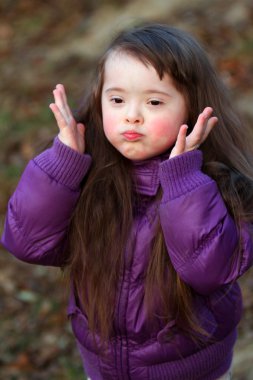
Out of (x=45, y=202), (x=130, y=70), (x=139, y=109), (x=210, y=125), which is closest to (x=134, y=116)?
(x=139, y=109)

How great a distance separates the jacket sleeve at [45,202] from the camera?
2.35m

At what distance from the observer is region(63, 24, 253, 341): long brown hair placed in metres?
2.31

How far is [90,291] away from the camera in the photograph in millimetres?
2445

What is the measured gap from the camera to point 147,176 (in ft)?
7.89

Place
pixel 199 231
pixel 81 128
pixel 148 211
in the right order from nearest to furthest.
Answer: pixel 199 231 < pixel 148 211 < pixel 81 128

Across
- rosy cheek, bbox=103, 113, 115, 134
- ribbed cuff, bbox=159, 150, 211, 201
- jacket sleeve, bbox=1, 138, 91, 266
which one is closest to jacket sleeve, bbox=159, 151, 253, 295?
ribbed cuff, bbox=159, 150, 211, 201

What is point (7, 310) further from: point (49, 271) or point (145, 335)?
point (145, 335)

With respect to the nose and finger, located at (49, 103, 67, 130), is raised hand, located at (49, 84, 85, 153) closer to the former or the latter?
finger, located at (49, 103, 67, 130)

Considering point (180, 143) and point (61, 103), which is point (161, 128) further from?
point (61, 103)

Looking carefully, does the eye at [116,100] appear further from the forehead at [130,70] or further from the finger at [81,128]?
the finger at [81,128]

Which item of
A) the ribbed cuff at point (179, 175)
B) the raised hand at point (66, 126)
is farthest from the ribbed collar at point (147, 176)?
the raised hand at point (66, 126)

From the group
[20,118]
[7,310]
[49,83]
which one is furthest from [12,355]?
[49,83]

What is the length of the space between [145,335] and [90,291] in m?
0.25

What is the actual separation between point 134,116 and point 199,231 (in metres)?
0.44
